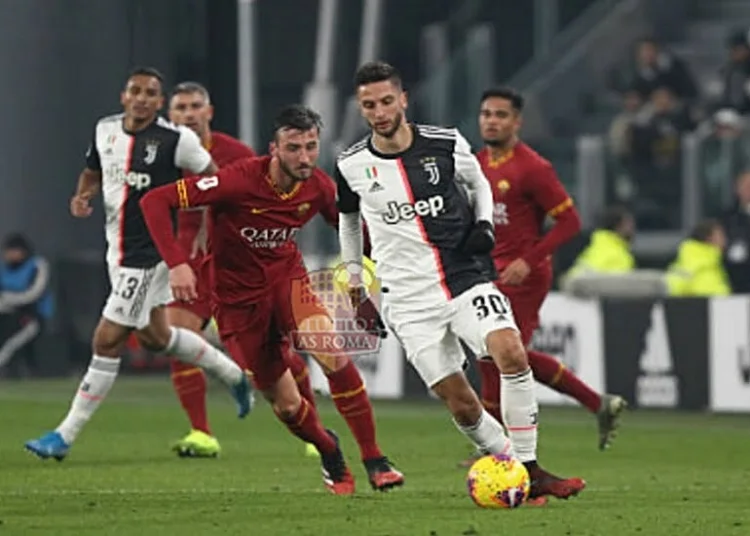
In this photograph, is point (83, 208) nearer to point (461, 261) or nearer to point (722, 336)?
point (461, 261)

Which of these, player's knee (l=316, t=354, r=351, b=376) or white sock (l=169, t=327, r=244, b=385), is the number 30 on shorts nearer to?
player's knee (l=316, t=354, r=351, b=376)

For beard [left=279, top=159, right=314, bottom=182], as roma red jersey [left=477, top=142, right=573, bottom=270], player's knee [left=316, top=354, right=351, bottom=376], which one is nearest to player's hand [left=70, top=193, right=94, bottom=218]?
as roma red jersey [left=477, top=142, right=573, bottom=270]

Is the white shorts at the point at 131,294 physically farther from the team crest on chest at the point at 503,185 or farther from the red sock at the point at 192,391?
the team crest on chest at the point at 503,185

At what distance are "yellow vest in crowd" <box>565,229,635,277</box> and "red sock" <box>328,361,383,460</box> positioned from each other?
9797 mm

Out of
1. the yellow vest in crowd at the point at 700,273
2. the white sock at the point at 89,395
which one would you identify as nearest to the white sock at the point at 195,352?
the white sock at the point at 89,395

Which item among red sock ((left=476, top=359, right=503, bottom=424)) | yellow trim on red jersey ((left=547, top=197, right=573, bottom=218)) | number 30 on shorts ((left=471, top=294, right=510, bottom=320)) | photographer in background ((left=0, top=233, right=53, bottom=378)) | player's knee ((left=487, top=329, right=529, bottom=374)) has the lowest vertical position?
photographer in background ((left=0, top=233, right=53, bottom=378))

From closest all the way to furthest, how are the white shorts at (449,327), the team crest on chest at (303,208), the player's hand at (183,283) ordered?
the white shorts at (449,327) → the player's hand at (183,283) → the team crest on chest at (303,208)

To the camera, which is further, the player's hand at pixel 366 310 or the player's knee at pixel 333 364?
Result: the player's knee at pixel 333 364

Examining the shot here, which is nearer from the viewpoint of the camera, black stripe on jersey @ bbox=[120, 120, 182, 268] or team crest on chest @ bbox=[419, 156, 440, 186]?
team crest on chest @ bbox=[419, 156, 440, 186]

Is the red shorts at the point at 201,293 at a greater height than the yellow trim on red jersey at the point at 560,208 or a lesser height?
lesser

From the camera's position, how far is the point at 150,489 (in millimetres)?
12812

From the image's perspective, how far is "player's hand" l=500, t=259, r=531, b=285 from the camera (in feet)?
47.8

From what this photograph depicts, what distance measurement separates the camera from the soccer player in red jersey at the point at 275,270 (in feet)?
40.7

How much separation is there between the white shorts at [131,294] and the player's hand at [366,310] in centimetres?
353
